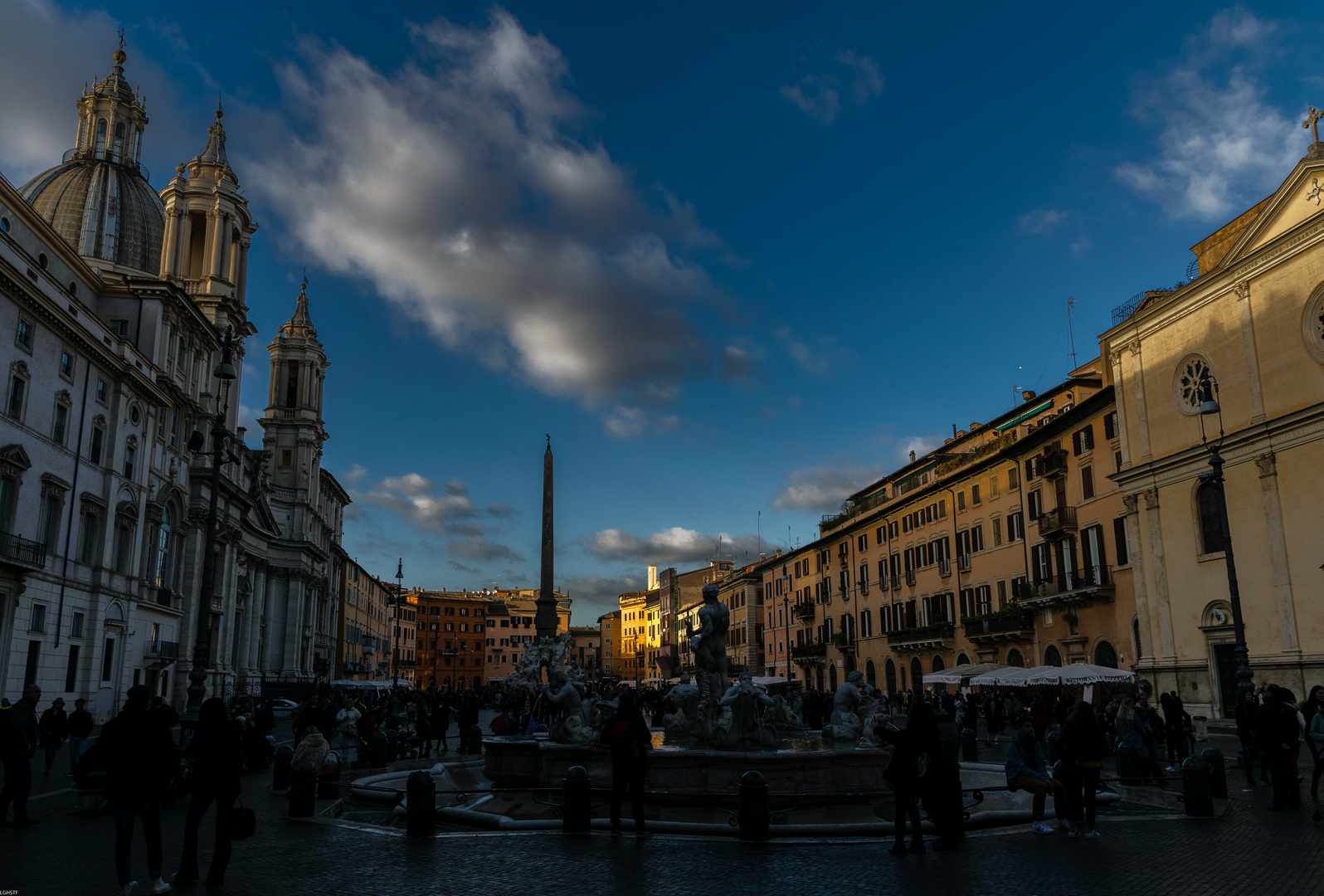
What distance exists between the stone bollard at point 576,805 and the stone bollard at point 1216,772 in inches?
307

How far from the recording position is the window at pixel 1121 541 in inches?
1358

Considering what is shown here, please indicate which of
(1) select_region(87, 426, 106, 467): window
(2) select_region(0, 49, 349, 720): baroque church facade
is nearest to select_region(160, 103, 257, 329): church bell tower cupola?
(2) select_region(0, 49, 349, 720): baroque church facade

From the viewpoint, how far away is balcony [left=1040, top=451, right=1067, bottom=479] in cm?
3834

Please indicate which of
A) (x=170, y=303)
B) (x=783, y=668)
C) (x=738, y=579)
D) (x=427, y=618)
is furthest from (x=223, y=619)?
(x=427, y=618)

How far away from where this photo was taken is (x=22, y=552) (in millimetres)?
29047

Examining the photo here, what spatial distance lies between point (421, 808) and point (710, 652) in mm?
6909

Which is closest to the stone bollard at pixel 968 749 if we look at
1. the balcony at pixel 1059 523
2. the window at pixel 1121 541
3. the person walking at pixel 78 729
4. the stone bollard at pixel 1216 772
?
the stone bollard at pixel 1216 772

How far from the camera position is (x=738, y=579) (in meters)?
86.8

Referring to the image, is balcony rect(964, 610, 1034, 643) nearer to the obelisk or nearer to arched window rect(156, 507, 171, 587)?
the obelisk

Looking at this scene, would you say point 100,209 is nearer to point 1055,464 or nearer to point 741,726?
point 1055,464

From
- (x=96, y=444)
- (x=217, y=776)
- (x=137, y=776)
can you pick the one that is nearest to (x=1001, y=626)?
(x=96, y=444)

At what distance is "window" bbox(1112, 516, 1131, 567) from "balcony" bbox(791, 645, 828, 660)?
31221 millimetres

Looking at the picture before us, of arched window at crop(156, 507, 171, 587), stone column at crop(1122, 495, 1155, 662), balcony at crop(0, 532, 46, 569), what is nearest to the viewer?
balcony at crop(0, 532, 46, 569)

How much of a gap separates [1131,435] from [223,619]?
156 ft
